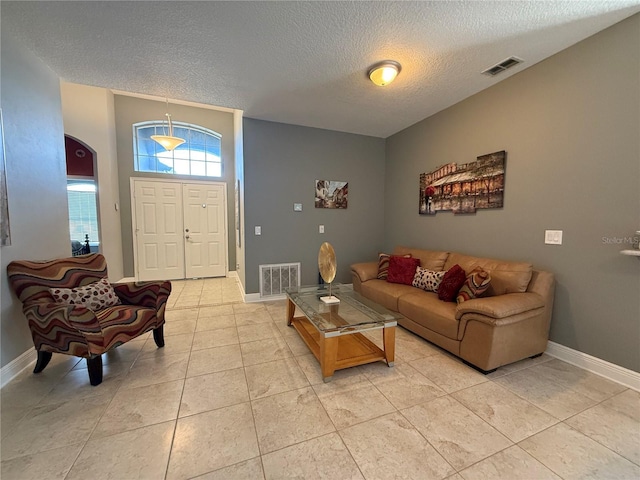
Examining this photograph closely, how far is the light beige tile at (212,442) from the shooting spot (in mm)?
1237

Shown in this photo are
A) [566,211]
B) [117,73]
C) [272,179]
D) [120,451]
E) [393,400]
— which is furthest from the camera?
[272,179]

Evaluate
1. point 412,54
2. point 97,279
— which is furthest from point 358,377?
point 412,54

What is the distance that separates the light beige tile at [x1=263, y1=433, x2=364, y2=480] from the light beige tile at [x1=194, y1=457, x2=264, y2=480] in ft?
0.13

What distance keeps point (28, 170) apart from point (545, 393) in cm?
450

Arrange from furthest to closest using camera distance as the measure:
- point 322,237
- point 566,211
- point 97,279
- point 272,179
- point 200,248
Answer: point 200,248 → point 322,237 → point 272,179 → point 97,279 → point 566,211

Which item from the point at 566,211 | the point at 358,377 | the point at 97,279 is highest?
the point at 566,211

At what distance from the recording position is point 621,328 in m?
1.88

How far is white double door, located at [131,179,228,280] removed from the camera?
15.7 ft

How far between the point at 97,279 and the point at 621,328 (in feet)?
14.5

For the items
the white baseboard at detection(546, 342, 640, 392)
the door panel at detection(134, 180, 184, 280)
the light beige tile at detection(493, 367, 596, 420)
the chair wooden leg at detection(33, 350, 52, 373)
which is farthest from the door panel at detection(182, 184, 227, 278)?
the white baseboard at detection(546, 342, 640, 392)

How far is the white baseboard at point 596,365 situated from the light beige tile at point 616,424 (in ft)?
0.43

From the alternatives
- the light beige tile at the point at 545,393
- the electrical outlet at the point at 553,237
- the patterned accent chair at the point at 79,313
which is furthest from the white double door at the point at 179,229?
the electrical outlet at the point at 553,237

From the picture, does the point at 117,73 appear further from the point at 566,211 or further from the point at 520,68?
the point at 566,211

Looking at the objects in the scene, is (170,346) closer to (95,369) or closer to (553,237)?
(95,369)
